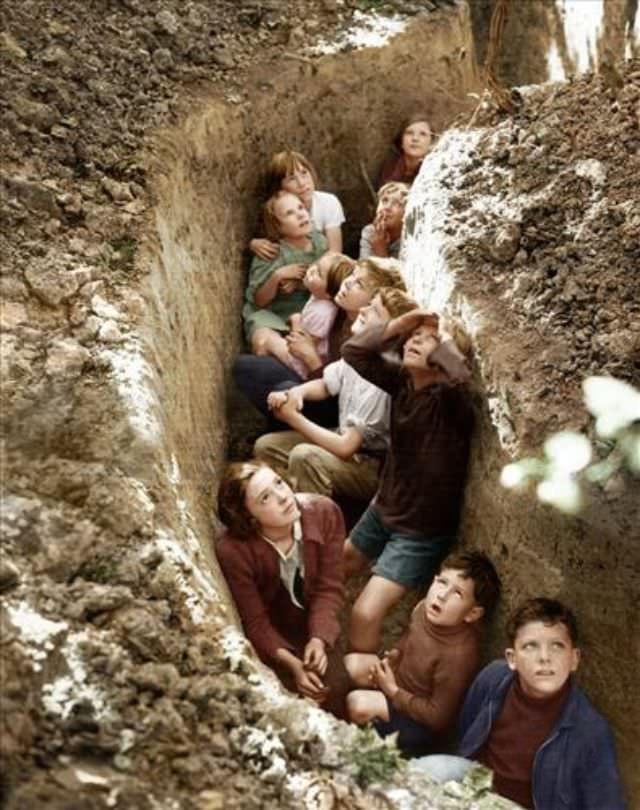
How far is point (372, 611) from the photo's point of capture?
4445mm

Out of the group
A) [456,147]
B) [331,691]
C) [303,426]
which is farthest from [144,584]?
[456,147]

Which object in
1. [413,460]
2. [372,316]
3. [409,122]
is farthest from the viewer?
[409,122]

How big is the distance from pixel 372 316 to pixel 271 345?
0.83 metres

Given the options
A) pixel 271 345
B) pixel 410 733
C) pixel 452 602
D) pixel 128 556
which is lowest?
pixel 410 733

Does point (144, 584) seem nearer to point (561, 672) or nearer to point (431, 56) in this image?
point (561, 672)

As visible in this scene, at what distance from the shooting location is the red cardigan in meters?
4.10

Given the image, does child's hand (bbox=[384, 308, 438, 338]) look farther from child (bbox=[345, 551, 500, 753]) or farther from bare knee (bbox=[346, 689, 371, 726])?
bare knee (bbox=[346, 689, 371, 726])

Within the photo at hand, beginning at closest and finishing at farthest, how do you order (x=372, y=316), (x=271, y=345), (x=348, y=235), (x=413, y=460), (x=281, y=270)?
(x=413, y=460) → (x=372, y=316) → (x=271, y=345) → (x=281, y=270) → (x=348, y=235)

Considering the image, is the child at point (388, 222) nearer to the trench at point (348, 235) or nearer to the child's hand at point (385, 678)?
the trench at point (348, 235)

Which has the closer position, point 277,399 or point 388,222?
point 277,399

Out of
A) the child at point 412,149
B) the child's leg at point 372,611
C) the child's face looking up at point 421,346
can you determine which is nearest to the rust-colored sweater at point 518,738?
the child's leg at point 372,611

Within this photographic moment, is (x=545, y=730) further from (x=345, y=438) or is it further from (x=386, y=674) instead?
(x=345, y=438)

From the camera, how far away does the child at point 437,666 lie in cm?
410

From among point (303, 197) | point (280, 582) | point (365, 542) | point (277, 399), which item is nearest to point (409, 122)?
point (303, 197)
